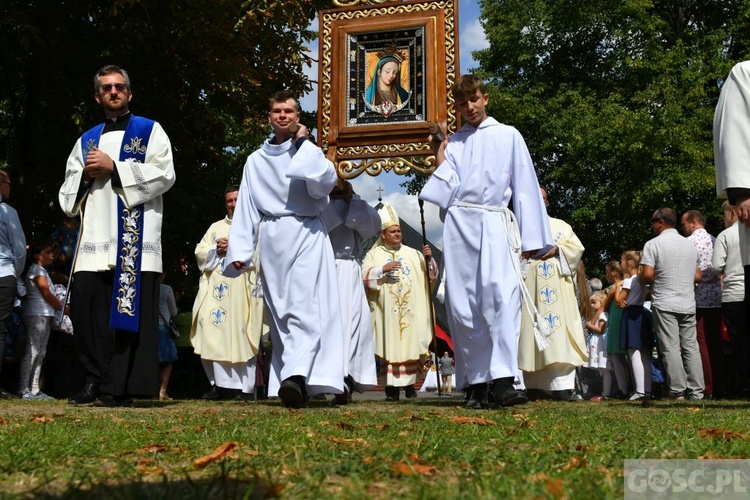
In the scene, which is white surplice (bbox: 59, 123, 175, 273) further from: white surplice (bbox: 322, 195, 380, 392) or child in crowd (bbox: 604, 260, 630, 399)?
child in crowd (bbox: 604, 260, 630, 399)

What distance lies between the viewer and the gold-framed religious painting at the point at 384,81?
9297mm

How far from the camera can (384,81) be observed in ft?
31.3

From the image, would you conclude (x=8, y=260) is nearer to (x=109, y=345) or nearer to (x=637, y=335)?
(x=109, y=345)

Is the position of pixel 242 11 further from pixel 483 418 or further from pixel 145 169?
pixel 483 418

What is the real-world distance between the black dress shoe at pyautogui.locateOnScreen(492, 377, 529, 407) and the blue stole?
2634 mm

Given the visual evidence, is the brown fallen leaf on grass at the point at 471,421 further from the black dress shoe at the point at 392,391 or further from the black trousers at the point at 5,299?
the black dress shoe at the point at 392,391

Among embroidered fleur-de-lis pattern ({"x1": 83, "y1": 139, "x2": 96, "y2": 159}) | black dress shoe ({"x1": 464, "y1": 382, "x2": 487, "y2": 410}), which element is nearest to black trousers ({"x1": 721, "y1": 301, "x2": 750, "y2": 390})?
black dress shoe ({"x1": 464, "y1": 382, "x2": 487, "y2": 410})

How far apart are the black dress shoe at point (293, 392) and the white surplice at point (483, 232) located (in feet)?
3.73

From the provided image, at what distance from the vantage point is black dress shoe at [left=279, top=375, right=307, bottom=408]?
288 inches

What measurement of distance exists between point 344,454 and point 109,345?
14.4 ft

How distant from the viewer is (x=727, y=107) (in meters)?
6.77

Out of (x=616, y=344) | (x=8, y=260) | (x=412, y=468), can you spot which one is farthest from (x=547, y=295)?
(x=412, y=468)

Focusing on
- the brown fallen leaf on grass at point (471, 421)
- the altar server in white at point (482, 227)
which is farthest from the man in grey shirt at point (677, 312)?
the brown fallen leaf on grass at point (471, 421)

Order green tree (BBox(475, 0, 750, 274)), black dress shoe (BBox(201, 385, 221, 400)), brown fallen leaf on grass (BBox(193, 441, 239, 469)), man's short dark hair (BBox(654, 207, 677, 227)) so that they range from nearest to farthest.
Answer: brown fallen leaf on grass (BBox(193, 441, 239, 469)) → man's short dark hair (BBox(654, 207, 677, 227)) → black dress shoe (BBox(201, 385, 221, 400)) → green tree (BBox(475, 0, 750, 274))
